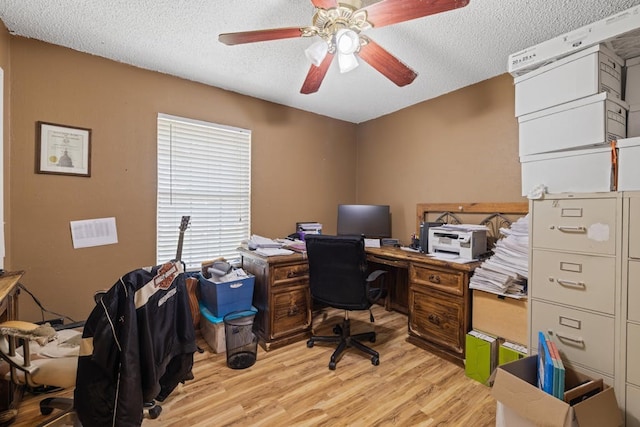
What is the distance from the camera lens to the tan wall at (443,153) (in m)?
2.54

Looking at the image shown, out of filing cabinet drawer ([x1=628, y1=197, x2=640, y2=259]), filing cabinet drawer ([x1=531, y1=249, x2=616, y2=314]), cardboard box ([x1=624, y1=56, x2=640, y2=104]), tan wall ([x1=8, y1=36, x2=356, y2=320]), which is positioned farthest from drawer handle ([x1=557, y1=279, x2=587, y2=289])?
tan wall ([x1=8, y1=36, x2=356, y2=320])

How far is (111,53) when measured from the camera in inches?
88.3

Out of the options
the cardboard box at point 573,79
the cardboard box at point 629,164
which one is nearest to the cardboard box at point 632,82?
the cardboard box at point 573,79

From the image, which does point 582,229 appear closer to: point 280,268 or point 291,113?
point 280,268

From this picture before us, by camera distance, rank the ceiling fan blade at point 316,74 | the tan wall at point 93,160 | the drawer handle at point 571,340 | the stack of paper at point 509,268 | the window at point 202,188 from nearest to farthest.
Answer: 1. the drawer handle at point 571,340
2. the ceiling fan blade at point 316,74
3. the stack of paper at point 509,268
4. the tan wall at point 93,160
5. the window at point 202,188

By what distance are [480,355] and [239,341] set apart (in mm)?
1788

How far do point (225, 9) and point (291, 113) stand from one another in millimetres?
1688

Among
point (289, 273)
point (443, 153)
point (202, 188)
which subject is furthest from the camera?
point (443, 153)

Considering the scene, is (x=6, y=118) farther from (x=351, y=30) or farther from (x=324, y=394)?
(x=324, y=394)

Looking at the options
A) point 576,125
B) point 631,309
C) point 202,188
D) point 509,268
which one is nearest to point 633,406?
point 631,309

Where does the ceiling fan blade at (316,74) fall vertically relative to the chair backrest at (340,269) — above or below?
above

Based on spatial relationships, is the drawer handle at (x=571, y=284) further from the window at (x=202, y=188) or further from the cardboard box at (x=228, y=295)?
the window at (x=202, y=188)

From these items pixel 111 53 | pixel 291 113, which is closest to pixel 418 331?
pixel 291 113

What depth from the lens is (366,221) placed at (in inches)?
132
